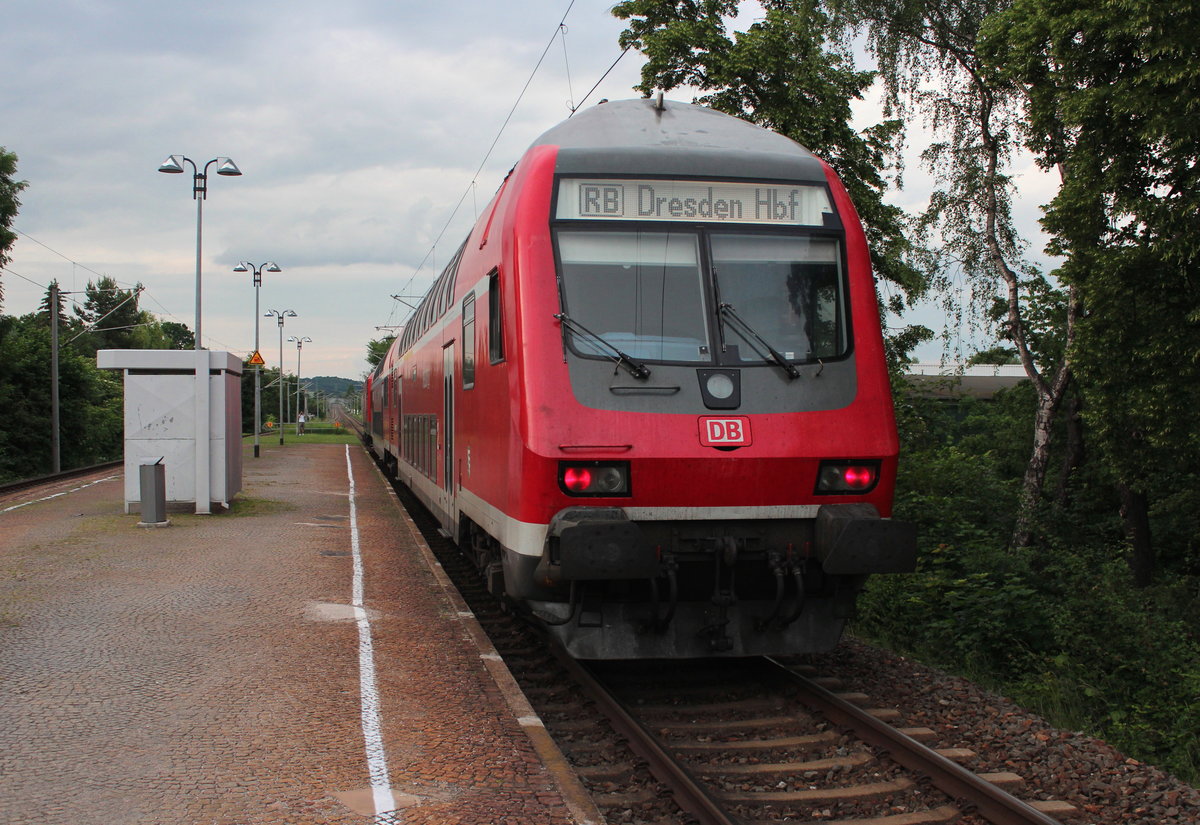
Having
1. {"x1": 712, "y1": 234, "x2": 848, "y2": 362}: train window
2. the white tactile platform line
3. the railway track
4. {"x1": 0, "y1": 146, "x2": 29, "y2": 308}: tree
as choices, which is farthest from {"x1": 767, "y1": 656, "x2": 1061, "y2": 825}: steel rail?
{"x1": 0, "y1": 146, "x2": 29, "y2": 308}: tree

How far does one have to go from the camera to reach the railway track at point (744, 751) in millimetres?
4980

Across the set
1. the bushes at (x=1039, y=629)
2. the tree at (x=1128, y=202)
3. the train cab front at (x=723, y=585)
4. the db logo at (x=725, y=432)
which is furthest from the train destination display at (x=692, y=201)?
the tree at (x=1128, y=202)

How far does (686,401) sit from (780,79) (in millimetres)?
12276

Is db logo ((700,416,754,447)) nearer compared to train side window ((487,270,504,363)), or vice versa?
db logo ((700,416,754,447))

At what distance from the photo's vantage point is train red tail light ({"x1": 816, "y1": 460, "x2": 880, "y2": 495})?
250 inches

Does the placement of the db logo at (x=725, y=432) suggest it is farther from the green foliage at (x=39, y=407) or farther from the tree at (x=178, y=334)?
the tree at (x=178, y=334)

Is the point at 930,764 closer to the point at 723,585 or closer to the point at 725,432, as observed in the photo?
the point at 723,585

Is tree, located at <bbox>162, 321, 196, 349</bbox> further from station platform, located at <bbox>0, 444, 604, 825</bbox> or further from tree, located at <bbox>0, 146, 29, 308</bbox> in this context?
station platform, located at <bbox>0, 444, 604, 825</bbox>

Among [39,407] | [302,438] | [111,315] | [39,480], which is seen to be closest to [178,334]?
[111,315]

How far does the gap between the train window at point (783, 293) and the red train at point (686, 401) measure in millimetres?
14

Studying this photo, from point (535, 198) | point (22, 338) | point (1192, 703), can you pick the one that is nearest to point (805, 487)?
point (535, 198)

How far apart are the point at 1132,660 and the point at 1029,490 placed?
919 cm

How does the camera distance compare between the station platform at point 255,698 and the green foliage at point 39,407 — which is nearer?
the station platform at point 255,698

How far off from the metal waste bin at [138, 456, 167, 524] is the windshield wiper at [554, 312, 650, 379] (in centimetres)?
996
